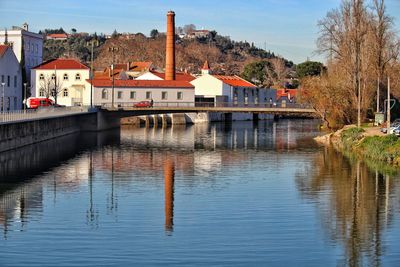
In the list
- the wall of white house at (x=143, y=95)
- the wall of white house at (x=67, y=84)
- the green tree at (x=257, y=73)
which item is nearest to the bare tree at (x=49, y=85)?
the wall of white house at (x=67, y=84)

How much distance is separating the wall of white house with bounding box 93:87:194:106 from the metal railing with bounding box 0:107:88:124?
1485 cm

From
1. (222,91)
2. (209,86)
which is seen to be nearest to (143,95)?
(209,86)

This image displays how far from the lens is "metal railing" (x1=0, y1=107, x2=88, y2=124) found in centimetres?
5490

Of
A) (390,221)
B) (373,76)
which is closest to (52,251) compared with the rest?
(390,221)

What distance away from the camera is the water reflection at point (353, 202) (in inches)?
997

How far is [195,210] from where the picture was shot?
3175 centimetres

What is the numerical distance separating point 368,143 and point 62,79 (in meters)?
58.2

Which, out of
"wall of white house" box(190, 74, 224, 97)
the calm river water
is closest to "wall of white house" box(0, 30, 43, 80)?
"wall of white house" box(190, 74, 224, 97)

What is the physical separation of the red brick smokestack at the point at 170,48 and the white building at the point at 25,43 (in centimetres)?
1897

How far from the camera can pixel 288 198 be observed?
35.2m

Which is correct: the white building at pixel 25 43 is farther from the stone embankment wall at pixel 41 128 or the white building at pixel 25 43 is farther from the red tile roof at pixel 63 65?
the stone embankment wall at pixel 41 128

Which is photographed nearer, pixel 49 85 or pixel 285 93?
pixel 49 85

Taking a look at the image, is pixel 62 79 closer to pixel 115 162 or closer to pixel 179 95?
pixel 179 95

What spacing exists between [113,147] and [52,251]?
1627 inches
